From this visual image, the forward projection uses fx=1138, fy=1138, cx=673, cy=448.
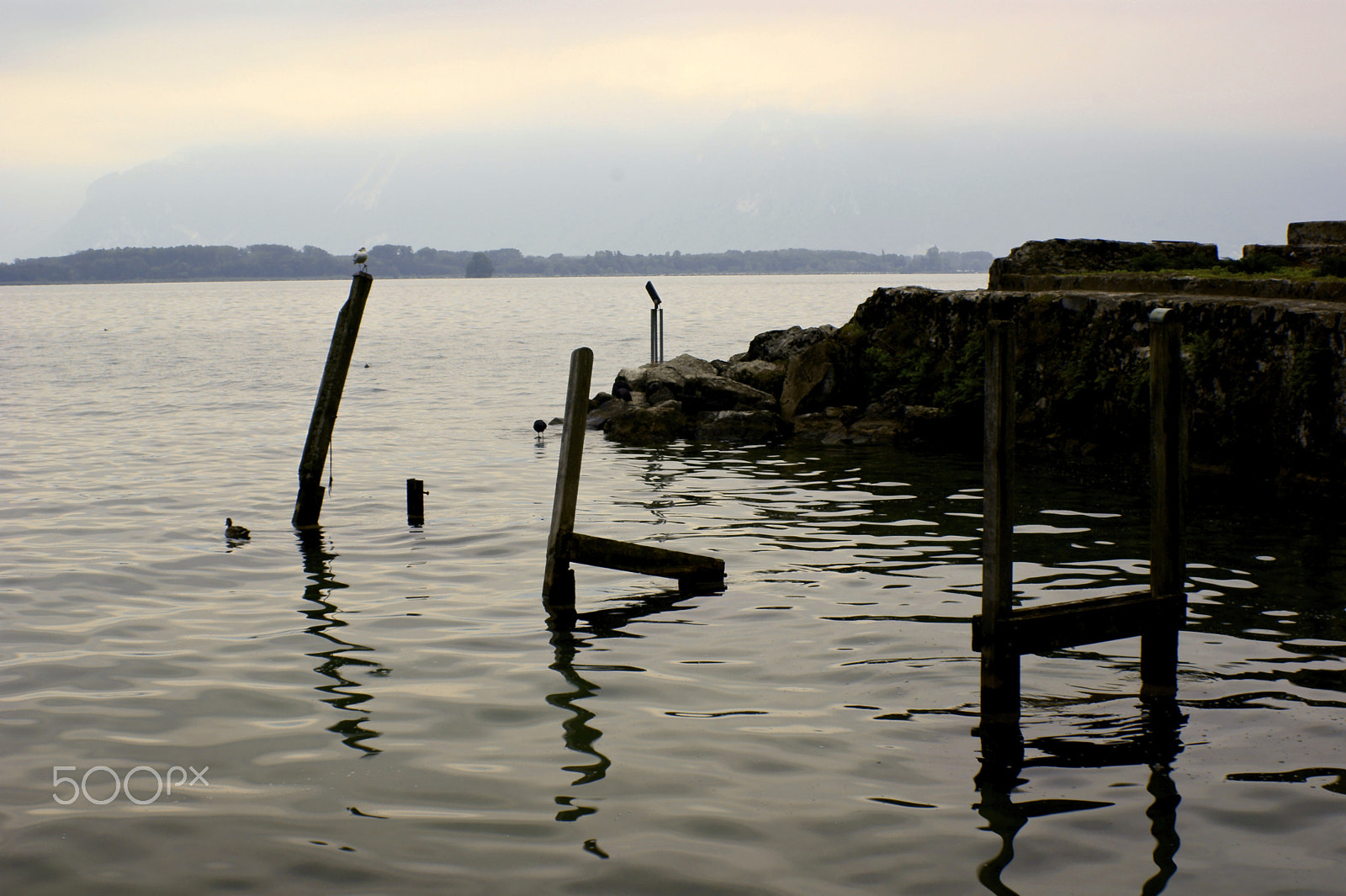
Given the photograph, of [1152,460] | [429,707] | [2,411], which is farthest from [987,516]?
[2,411]

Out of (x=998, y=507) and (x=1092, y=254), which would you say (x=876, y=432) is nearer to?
(x=1092, y=254)

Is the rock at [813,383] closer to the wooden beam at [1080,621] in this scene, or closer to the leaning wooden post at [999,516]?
the wooden beam at [1080,621]

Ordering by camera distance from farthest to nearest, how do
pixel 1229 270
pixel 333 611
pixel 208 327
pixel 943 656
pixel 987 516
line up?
pixel 208 327 < pixel 1229 270 < pixel 333 611 < pixel 943 656 < pixel 987 516

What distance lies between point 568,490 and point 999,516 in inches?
160

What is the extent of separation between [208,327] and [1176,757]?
70326 mm

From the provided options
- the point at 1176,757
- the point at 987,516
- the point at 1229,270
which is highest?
the point at 1229,270

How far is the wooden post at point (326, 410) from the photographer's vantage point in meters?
12.0

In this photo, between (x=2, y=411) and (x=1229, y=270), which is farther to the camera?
(x=2, y=411)

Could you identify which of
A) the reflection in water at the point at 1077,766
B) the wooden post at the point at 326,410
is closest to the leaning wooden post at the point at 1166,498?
the reflection in water at the point at 1077,766

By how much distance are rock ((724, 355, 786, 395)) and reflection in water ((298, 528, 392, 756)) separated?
12.8m

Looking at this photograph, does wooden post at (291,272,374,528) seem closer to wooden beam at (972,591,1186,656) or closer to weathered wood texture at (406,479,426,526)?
weathered wood texture at (406,479,426,526)

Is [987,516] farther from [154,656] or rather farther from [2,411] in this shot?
[2,411]

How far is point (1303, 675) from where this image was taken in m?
7.28

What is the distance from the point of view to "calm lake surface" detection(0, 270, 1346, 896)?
5004mm
